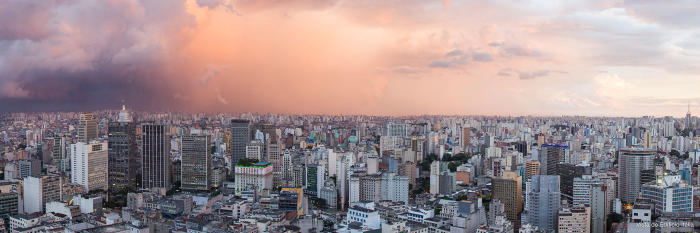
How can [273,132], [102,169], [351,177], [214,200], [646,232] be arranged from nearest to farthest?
1. [646,232]
2. [214,200]
3. [351,177]
4. [102,169]
5. [273,132]

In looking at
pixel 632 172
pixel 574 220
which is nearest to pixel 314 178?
pixel 574 220

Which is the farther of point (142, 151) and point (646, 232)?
point (142, 151)

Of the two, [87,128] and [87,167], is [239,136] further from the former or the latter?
[87,167]

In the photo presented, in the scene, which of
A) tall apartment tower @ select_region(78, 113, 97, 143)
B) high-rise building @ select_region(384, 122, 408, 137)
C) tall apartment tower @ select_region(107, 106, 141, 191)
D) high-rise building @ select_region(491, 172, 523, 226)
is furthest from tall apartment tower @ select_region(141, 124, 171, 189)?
high-rise building @ select_region(384, 122, 408, 137)

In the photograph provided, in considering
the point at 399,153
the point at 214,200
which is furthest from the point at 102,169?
the point at 399,153

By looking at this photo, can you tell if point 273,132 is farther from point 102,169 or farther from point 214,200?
point 214,200
